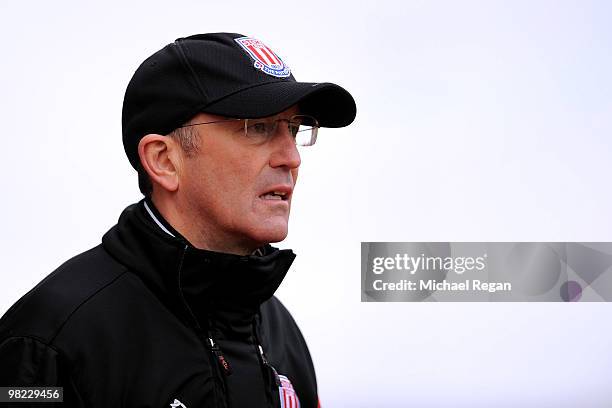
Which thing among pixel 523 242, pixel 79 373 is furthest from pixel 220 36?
pixel 523 242

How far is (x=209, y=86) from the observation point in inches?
45.8

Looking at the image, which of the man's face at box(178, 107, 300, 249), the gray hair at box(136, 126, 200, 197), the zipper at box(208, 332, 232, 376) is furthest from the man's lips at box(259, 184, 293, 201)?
the zipper at box(208, 332, 232, 376)

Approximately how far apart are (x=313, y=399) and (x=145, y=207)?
430 millimetres

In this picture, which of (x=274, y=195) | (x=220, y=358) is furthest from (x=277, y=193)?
(x=220, y=358)

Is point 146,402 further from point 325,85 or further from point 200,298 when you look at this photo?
point 325,85

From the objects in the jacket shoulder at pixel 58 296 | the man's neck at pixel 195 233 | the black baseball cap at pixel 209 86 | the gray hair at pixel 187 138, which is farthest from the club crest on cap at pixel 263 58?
the jacket shoulder at pixel 58 296

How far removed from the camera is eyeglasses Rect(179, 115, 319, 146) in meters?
1.18

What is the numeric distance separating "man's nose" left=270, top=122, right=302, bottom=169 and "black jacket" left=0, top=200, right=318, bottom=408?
14 cm

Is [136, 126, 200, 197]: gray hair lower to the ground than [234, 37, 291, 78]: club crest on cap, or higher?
lower

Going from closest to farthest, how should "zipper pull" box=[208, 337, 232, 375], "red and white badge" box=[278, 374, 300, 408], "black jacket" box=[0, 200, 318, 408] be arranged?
"black jacket" box=[0, 200, 318, 408], "zipper pull" box=[208, 337, 232, 375], "red and white badge" box=[278, 374, 300, 408]

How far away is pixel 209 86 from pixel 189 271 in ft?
0.85

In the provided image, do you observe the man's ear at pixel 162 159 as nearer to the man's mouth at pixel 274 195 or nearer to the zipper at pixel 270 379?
the man's mouth at pixel 274 195

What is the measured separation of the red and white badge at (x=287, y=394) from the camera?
4.20 ft

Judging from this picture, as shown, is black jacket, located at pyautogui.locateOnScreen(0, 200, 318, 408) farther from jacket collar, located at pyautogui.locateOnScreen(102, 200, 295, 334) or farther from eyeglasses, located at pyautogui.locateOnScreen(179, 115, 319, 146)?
eyeglasses, located at pyautogui.locateOnScreen(179, 115, 319, 146)
